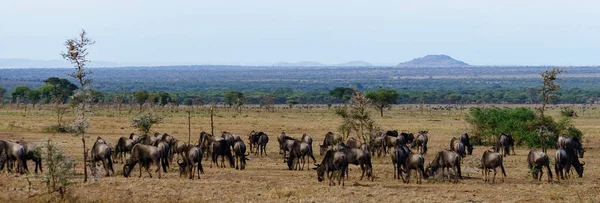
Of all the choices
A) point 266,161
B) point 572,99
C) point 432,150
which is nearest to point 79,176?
point 266,161

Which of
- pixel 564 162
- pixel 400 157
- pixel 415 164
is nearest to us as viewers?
pixel 415 164

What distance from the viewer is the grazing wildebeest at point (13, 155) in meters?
28.8

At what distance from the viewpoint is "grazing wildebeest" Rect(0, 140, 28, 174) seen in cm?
2877

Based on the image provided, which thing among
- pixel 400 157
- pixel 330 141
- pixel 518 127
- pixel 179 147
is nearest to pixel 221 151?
pixel 179 147

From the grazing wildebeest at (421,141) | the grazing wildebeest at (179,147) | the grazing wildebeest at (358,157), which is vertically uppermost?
the grazing wildebeest at (358,157)

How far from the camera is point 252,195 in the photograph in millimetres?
24438

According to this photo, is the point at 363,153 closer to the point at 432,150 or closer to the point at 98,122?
the point at 432,150

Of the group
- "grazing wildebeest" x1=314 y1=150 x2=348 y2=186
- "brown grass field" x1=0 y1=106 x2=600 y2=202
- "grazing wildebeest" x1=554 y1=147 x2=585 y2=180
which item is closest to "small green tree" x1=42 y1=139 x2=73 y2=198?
"brown grass field" x1=0 y1=106 x2=600 y2=202

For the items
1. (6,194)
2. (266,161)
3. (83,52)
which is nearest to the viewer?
(6,194)

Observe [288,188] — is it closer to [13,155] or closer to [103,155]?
[103,155]

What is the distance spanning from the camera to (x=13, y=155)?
28.8 metres

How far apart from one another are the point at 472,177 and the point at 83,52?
49.3ft

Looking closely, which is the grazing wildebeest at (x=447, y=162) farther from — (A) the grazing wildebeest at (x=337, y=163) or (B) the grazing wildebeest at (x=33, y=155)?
(B) the grazing wildebeest at (x=33, y=155)

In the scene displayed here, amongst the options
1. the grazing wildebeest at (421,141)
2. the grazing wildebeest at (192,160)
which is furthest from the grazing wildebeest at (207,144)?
the grazing wildebeest at (421,141)
